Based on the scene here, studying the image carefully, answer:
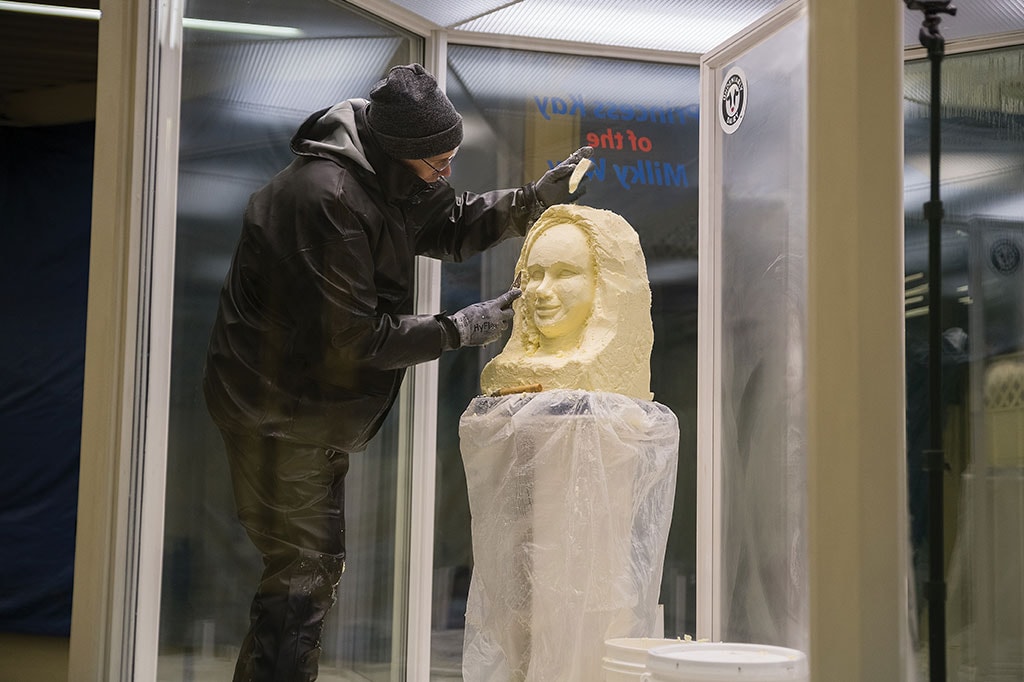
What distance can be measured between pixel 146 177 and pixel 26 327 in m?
2.78

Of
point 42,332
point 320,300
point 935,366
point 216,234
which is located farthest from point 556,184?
point 42,332

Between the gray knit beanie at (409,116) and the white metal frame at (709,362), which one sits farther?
the white metal frame at (709,362)

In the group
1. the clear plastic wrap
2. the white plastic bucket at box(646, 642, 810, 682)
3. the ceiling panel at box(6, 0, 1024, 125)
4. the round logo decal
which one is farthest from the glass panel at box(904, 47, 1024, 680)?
the clear plastic wrap

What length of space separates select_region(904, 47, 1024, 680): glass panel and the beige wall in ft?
13.5

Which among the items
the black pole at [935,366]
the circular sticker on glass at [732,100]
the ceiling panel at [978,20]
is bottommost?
the black pole at [935,366]

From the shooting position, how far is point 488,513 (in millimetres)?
3410

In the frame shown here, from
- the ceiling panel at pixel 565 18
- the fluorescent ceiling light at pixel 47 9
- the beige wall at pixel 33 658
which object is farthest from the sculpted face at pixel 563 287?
the beige wall at pixel 33 658

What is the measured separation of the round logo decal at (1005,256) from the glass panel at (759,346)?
3.00ft

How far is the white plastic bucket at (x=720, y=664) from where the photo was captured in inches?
85.3

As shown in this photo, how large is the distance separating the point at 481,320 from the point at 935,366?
1.76 meters

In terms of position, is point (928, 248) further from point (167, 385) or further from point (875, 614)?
point (167, 385)

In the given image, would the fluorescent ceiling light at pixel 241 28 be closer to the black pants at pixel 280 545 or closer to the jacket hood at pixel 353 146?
the jacket hood at pixel 353 146

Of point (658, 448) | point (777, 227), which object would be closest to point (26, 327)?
point (658, 448)

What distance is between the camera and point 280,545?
304cm
